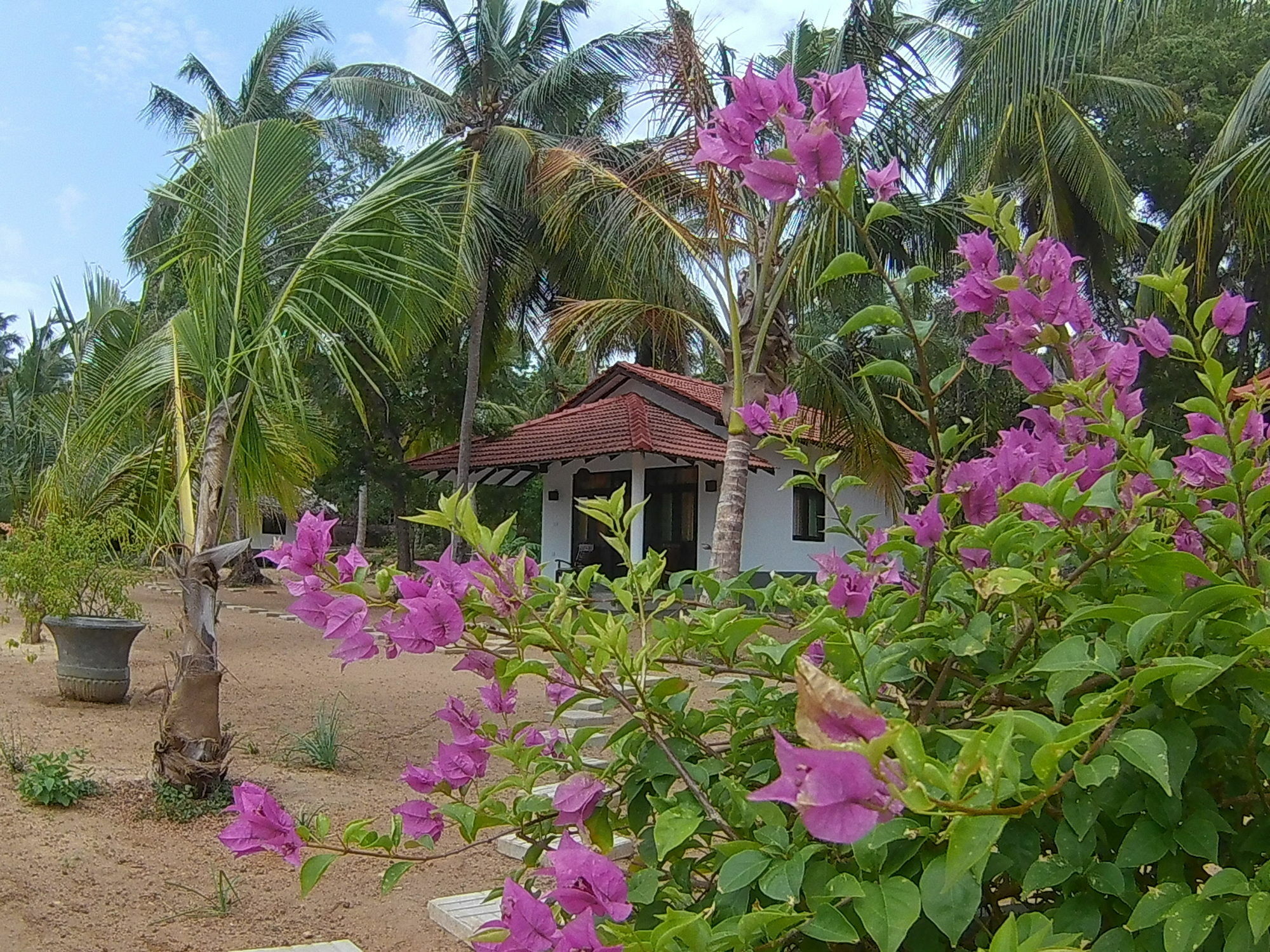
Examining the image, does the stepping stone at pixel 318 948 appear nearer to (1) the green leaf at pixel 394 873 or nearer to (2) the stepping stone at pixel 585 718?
(1) the green leaf at pixel 394 873

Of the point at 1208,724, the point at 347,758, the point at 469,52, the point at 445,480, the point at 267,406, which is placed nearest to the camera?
the point at 1208,724

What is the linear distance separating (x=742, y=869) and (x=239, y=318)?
4301 mm

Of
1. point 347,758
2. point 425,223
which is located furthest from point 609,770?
point 347,758

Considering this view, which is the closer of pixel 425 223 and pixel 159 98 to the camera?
pixel 425 223

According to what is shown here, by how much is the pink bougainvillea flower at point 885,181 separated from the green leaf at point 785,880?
76 cm

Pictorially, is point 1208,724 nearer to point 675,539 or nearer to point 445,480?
point 675,539

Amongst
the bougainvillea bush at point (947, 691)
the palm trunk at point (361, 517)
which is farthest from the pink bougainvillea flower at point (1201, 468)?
the palm trunk at point (361, 517)

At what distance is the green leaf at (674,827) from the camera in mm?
1000

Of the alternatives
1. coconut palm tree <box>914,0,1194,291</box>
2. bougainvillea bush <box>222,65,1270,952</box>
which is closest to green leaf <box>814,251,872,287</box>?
bougainvillea bush <box>222,65,1270,952</box>

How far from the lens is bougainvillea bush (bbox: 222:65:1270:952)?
828 mm

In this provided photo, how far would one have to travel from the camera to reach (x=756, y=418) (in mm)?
1757

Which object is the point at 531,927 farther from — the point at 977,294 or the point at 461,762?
the point at 977,294

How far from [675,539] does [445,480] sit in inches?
165

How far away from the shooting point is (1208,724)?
3.24 ft
